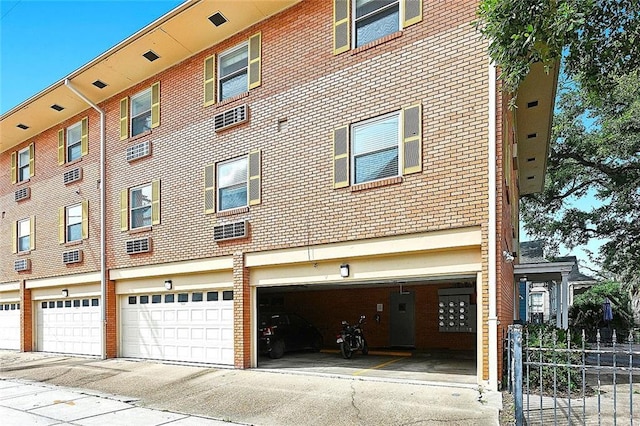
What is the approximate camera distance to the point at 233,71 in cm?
1316

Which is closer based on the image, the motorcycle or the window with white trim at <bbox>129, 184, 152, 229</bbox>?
the motorcycle

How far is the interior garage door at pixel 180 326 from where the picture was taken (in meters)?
12.8

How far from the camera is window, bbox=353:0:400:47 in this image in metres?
10.3

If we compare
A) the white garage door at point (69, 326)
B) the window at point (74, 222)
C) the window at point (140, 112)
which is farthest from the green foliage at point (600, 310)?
the window at point (74, 222)

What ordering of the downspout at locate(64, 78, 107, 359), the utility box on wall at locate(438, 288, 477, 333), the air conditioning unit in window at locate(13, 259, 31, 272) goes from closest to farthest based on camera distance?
the utility box on wall at locate(438, 288, 477, 333) → the downspout at locate(64, 78, 107, 359) → the air conditioning unit in window at locate(13, 259, 31, 272)

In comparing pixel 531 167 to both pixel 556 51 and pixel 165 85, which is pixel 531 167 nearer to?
pixel 165 85

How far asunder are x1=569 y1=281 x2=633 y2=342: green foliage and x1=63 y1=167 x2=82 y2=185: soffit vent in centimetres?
2066

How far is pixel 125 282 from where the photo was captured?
15.6 meters

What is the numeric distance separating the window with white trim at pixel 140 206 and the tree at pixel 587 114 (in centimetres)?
1050

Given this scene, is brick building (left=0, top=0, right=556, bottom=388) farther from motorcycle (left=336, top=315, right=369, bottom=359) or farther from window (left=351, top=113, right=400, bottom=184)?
motorcycle (left=336, top=315, right=369, bottom=359)

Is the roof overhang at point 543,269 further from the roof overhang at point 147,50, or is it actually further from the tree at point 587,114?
the roof overhang at point 147,50

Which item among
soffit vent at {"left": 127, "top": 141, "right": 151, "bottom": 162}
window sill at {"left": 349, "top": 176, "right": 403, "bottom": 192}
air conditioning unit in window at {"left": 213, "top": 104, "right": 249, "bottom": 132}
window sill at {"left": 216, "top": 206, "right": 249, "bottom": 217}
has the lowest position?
window sill at {"left": 216, "top": 206, "right": 249, "bottom": 217}

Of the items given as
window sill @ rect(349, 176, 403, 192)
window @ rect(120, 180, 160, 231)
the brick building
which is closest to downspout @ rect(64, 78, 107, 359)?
the brick building

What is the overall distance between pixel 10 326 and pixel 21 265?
3.00 metres
